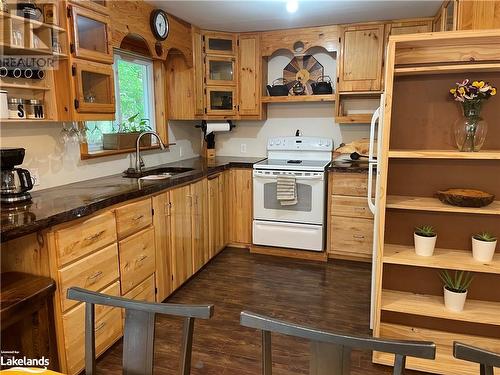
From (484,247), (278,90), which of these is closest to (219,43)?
(278,90)

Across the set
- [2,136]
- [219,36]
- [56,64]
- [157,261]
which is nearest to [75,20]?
[56,64]

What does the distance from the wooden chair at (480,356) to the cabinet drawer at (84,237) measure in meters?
1.72

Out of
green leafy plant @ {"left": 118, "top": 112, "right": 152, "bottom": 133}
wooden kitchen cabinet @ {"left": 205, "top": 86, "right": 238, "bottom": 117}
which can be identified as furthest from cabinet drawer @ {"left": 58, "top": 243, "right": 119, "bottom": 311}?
wooden kitchen cabinet @ {"left": 205, "top": 86, "right": 238, "bottom": 117}

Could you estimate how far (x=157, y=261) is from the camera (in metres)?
2.68

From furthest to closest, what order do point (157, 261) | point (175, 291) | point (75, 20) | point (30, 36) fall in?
point (175, 291), point (157, 261), point (75, 20), point (30, 36)

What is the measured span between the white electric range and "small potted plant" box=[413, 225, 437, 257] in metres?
1.44

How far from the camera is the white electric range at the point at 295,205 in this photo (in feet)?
11.6

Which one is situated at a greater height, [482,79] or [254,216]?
[482,79]

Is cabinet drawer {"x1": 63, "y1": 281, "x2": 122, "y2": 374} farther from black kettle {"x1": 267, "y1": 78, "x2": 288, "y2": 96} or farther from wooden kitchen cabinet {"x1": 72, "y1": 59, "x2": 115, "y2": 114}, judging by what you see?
black kettle {"x1": 267, "y1": 78, "x2": 288, "y2": 96}

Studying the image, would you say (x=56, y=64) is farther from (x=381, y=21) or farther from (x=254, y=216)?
(x=381, y=21)

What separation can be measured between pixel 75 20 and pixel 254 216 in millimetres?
2392

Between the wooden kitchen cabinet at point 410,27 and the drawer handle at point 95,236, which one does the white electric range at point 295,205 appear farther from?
the drawer handle at point 95,236

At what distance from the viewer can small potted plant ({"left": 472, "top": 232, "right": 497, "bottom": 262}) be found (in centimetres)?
197

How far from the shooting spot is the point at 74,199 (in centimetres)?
209
